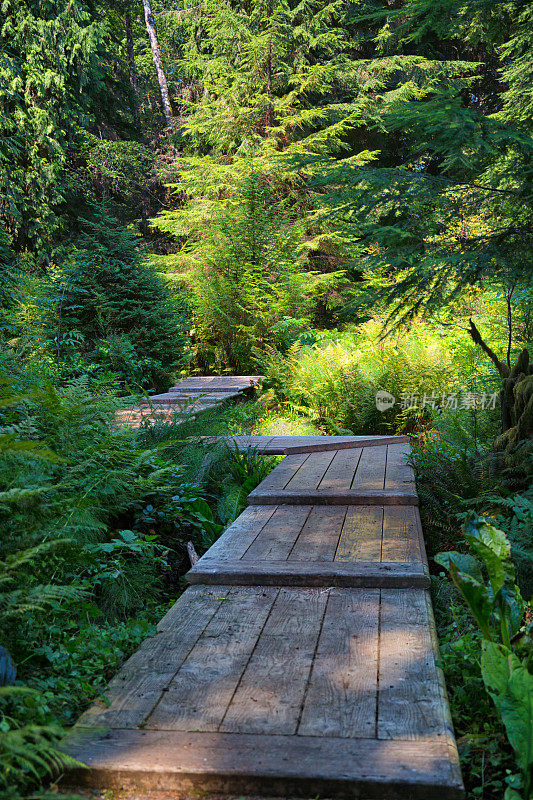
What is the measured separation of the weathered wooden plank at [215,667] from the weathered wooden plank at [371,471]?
5.30ft

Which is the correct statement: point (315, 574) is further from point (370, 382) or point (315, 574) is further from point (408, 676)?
point (370, 382)

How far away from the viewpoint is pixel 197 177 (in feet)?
46.8

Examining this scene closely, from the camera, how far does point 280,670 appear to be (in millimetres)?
1990

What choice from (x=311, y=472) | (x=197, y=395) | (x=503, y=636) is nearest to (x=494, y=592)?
(x=503, y=636)

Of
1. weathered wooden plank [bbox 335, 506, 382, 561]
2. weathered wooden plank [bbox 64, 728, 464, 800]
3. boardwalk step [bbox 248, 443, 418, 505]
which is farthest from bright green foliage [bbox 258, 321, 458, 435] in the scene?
weathered wooden plank [bbox 64, 728, 464, 800]

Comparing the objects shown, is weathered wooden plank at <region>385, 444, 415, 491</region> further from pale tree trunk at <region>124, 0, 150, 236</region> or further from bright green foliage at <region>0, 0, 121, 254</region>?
pale tree trunk at <region>124, 0, 150, 236</region>

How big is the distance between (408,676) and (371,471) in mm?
2702

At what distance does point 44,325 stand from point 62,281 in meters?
0.69

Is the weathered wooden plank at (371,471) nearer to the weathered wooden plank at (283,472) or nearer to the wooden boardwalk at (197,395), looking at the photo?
the weathered wooden plank at (283,472)

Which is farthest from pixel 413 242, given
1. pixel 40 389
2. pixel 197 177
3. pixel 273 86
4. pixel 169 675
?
pixel 273 86

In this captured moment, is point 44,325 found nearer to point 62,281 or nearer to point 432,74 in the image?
point 62,281

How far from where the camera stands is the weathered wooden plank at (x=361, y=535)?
288 cm

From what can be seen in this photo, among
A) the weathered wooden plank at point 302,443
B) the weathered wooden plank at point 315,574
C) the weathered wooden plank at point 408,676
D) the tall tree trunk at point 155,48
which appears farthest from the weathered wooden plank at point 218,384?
the tall tree trunk at point 155,48

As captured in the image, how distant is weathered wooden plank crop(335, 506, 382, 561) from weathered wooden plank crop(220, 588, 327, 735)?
0.37 metres
